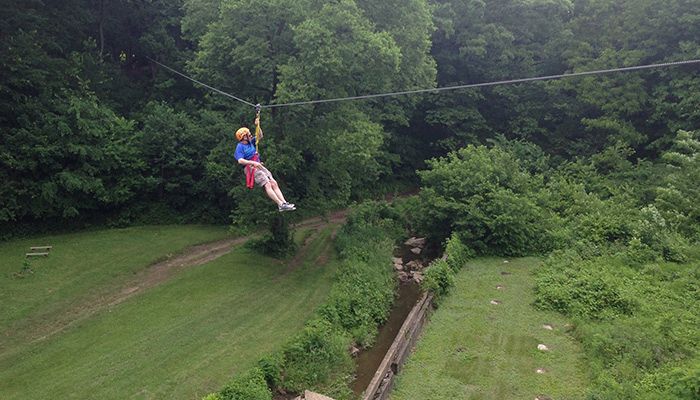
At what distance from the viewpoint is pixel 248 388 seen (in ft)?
30.2

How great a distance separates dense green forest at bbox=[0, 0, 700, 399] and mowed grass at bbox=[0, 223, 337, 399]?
1.58 meters

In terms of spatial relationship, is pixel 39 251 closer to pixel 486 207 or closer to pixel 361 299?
pixel 361 299

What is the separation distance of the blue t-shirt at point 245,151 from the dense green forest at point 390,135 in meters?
4.53

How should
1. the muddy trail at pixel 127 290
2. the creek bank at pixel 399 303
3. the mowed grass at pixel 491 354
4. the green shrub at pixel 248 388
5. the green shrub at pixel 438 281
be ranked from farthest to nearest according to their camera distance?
the green shrub at pixel 438 281 → the muddy trail at pixel 127 290 → the creek bank at pixel 399 303 → the mowed grass at pixel 491 354 → the green shrub at pixel 248 388

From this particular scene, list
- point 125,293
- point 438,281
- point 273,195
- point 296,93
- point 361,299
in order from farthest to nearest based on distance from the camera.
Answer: point 296,93, point 125,293, point 438,281, point 361,299, point 273,195

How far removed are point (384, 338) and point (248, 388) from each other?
4.68 meters

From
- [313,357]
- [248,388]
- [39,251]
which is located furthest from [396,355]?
[39,251]

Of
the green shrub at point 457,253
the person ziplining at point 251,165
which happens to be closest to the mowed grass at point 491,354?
the green shrub at point 457,253

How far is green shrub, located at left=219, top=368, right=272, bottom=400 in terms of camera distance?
29.5 ft

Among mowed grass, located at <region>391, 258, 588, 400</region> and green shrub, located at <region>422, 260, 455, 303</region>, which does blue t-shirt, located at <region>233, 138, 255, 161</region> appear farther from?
green shrub, located at <region>422, 260, 455, 303</region>

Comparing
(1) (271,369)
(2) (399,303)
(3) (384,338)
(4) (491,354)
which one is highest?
(1) (271,369)

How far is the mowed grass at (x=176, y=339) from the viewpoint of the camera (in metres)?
10.0

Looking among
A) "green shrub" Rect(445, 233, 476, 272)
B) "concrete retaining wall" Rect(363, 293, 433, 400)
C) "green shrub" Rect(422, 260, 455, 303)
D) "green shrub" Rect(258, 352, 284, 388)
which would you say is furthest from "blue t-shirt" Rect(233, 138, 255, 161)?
"green shrub" Rect(445, 233, 476, 272)

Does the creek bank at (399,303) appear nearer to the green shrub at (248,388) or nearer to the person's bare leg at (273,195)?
the green shrub at (248,388)
